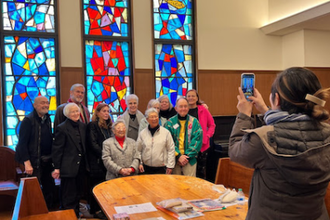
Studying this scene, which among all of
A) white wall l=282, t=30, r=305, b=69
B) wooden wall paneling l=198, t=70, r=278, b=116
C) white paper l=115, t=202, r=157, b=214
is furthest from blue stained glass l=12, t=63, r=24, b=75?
white wall l=282, t=30, r=305, b=69

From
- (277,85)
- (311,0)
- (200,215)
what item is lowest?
(200,215)

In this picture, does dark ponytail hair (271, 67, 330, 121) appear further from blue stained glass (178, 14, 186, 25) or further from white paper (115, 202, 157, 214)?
blue stained glass (178, 14, 186, 25)

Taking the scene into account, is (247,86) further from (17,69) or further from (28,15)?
(28,15)

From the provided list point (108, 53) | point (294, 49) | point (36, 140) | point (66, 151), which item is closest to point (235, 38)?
point (294, 49)

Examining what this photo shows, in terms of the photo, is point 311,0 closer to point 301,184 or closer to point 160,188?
point 160,188

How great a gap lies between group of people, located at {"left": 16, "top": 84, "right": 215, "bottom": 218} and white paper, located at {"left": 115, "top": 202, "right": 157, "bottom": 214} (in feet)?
4.87

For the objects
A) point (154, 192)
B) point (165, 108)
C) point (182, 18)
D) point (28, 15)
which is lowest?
point (154, 192)

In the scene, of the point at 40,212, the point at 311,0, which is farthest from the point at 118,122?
the point at 311,0

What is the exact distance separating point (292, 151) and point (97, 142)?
122 inches

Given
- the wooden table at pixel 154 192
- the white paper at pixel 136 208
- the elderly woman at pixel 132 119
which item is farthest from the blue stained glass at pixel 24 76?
the white paper at pixel 136 208

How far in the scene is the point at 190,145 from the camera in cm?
409

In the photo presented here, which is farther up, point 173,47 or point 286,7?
point 286,7

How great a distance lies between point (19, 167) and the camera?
15.0ft

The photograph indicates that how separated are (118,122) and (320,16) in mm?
4138
